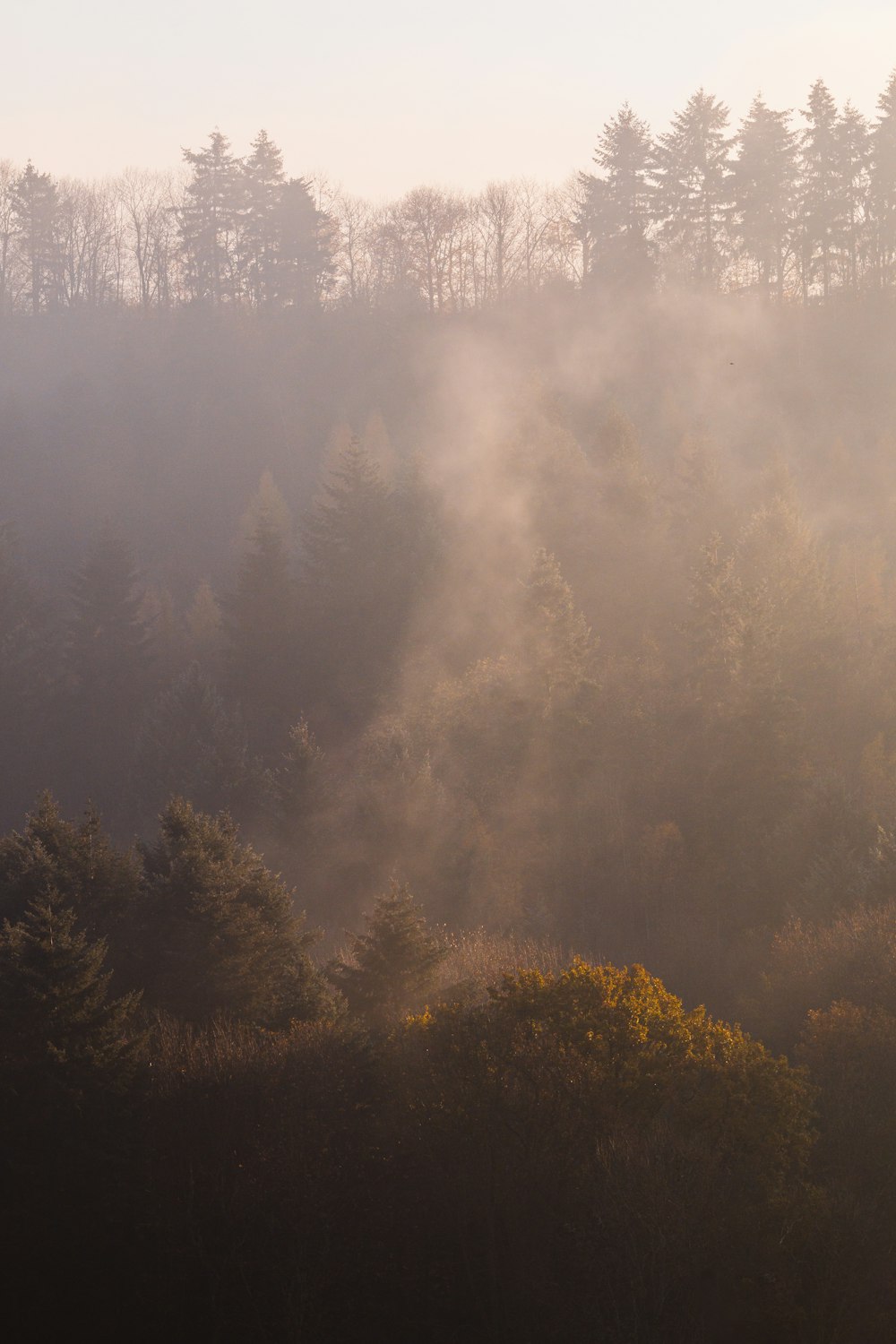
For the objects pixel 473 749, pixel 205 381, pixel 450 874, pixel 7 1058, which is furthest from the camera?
pixel 205 381

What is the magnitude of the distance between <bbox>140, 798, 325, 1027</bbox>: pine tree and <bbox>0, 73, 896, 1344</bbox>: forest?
0.16 metres

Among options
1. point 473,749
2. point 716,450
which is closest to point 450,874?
point 473,749

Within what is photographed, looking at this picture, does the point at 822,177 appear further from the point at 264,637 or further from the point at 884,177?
the point at 264,637

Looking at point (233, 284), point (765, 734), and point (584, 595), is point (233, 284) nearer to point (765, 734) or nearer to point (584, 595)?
point (584, 595)

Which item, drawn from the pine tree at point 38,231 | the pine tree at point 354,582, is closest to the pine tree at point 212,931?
the pine tree at point 354,582

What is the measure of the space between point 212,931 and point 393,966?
17.6 ft

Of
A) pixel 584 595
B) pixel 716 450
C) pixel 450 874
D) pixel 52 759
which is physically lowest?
pixel 450 874

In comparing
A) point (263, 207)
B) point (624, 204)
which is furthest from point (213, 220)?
point (624, 204)

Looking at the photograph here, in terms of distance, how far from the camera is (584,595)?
5806 centimetres

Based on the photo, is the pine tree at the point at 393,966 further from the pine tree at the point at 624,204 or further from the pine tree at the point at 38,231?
the pine tree at the point at 38,231

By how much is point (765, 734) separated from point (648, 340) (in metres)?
36.3

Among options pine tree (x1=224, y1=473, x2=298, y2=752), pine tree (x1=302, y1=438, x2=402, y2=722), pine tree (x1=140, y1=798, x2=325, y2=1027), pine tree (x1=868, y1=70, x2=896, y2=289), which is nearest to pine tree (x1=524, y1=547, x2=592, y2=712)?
pine tree (x1=302, y1=438, x2=402, y2=722)

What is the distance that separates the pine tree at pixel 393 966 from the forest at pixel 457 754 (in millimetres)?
113

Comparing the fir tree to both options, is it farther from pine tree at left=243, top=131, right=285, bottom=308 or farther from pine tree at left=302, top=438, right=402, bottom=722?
pine tree at left=243, top=131, right=285, bottom=308
